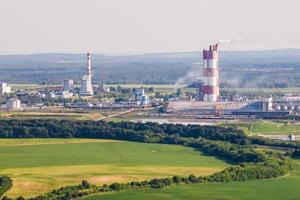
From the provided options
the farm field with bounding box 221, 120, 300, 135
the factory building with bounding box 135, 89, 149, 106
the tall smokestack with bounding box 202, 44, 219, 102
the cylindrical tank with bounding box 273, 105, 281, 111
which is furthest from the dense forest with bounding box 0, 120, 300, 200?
the factory building with bounding box 135, 89, 149, 106

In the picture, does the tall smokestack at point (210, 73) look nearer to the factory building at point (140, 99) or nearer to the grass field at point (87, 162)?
the factory building at point (140, 99)

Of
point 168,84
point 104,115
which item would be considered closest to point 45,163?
point 104,115

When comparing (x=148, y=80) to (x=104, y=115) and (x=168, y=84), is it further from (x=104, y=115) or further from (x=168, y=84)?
(x=104, y=115)

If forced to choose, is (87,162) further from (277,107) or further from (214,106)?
(277,107)

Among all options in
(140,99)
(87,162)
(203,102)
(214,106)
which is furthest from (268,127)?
(140,99)

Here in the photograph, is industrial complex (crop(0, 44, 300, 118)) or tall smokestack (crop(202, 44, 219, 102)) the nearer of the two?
industrial complex (crop(0, 44, 300, 118))

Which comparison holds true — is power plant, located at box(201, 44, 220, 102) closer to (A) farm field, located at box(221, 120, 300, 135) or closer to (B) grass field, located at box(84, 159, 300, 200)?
(A) farm field, located at box(221, 120, 300, 135)
